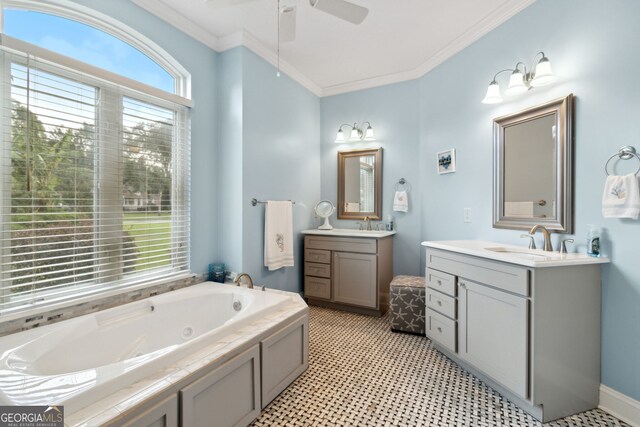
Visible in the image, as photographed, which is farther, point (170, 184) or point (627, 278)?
point (170, 184)

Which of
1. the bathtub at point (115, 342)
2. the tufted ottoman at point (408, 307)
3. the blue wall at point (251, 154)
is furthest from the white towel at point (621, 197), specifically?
the blue wall at point (251, 154)

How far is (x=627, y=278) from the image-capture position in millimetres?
1622

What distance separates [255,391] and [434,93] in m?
3.26

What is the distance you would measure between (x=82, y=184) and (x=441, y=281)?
8.82 ft

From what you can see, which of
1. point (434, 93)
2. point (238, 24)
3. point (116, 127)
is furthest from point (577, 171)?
point (116, 127)

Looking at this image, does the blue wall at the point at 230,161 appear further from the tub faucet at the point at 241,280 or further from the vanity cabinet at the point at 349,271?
the vanity cabinet at the point at 349,271

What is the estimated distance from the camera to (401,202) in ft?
11.2

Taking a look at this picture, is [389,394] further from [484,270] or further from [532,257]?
[532,257]

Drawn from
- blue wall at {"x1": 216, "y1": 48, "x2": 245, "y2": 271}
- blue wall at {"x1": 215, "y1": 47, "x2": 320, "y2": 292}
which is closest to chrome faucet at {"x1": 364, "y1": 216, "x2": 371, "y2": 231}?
blue wall at {"x1": 215, "y1": 47, "x2": 320, "y2": 292}

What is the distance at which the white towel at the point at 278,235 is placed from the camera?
2.96m

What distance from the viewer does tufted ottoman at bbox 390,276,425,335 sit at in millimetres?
2650

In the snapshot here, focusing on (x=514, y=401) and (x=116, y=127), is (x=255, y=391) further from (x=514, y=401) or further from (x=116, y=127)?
(x=116, y=127)

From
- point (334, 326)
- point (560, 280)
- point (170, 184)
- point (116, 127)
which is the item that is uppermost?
point (116, 127)

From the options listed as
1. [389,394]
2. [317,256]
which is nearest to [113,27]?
[317,256]
